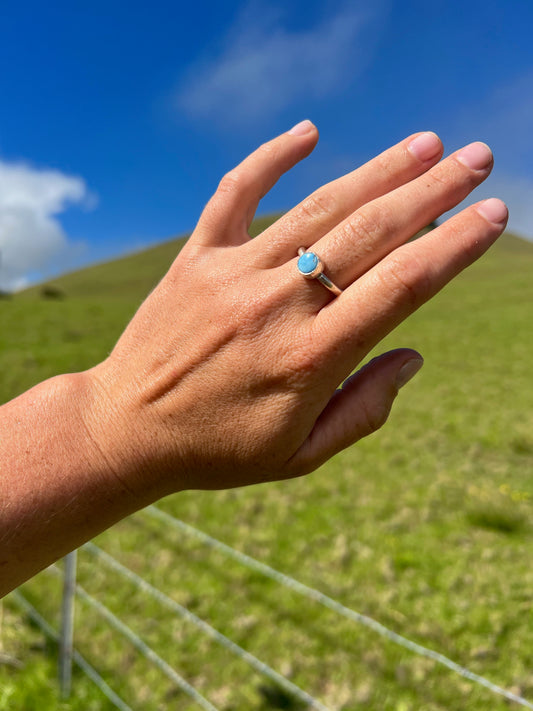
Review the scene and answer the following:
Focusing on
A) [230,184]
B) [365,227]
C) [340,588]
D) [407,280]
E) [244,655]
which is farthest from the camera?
[340,588]

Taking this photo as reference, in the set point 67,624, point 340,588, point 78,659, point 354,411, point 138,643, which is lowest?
point 340,588

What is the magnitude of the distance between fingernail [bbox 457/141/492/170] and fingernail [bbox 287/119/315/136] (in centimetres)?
64

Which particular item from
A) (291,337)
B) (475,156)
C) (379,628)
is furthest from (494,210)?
(379,628)

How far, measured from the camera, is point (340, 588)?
214 inches

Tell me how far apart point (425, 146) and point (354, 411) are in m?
0.89

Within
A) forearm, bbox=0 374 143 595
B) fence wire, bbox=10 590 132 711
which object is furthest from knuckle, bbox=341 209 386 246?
fence wire, bbox=10 590 132 711

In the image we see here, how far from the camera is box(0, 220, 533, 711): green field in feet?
14.0

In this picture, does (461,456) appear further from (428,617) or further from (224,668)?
(224,668)

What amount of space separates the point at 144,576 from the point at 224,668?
5.47 feet

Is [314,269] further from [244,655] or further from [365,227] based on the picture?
[244,655]

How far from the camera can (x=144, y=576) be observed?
583 cm

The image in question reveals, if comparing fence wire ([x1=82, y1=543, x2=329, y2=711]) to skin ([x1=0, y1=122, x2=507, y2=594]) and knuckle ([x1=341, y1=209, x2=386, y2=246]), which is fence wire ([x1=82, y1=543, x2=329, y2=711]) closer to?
skin ([x1=0, y1=122, x2=507, y2=594])

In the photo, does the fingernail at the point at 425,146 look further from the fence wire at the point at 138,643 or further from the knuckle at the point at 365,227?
the fence wire at the point at 138,643

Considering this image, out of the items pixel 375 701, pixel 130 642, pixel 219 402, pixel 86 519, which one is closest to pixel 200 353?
pixel 219 402
